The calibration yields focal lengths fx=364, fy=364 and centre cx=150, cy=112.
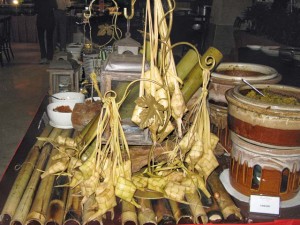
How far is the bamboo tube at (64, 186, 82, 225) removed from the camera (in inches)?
47.7

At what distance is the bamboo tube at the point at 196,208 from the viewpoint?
1.24 meters

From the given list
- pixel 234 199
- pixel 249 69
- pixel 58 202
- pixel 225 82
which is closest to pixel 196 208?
pixel 234 199

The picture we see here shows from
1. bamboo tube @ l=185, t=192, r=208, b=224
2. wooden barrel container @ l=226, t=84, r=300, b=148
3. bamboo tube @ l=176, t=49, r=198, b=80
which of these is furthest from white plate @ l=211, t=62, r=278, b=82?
bamboo tube @ l=185, t=192, r=208, b=224

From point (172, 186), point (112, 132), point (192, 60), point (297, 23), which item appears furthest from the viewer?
point (297, 23)

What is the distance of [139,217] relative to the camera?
1240 millimetres

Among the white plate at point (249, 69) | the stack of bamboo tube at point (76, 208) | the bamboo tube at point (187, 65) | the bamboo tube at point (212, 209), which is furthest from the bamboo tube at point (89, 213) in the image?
the white plate at point (249, 69)

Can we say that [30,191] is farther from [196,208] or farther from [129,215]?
[196,208]

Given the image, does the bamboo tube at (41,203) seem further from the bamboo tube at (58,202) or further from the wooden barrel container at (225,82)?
the wooden barrel container at (225,82)

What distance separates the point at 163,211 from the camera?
4.16 ft

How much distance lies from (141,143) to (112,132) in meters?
0.18

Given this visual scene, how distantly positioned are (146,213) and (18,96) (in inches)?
166

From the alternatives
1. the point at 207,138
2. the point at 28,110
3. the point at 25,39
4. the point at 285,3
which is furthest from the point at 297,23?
the point at 25,39

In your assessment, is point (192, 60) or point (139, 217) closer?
point (139, 217)

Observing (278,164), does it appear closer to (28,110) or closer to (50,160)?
(50,160)
